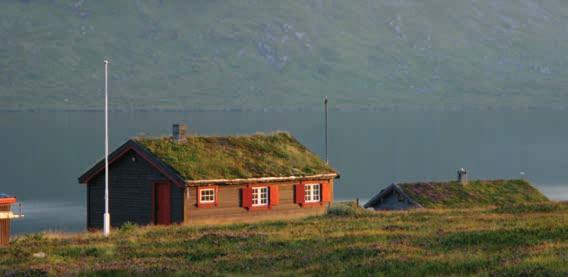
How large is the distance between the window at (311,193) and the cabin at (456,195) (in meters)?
6.76

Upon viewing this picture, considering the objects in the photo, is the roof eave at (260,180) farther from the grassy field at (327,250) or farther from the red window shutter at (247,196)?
the grassy field at (327,250)

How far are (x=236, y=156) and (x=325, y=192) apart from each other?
6581 mm

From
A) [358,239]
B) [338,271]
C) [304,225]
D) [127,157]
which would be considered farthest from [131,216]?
[338,271]

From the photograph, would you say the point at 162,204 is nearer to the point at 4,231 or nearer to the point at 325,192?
the point at 325,192

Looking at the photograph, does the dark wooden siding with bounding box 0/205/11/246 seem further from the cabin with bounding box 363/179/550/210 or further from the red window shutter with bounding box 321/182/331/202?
the cabin with bounding box 363/179/550/210

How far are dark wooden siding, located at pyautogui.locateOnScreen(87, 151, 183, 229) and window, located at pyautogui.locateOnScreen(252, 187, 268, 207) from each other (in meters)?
5.09

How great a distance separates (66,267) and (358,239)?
913cm

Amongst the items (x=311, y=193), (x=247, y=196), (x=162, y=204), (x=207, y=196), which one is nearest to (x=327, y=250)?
(x=207, y=196)

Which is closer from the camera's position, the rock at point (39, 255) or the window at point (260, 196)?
the rock at point (39, 255)

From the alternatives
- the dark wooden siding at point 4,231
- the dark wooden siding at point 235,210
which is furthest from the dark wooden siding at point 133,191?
the dark wooden siding at point 4,231

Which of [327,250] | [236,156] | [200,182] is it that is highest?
[236,156]

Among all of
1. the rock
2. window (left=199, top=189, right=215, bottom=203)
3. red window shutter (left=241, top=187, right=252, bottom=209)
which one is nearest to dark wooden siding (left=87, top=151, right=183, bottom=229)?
window (left=199, top=189, right=215, bottom=203)

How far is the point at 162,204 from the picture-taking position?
5878cm

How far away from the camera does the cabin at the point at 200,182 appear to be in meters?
58.3
